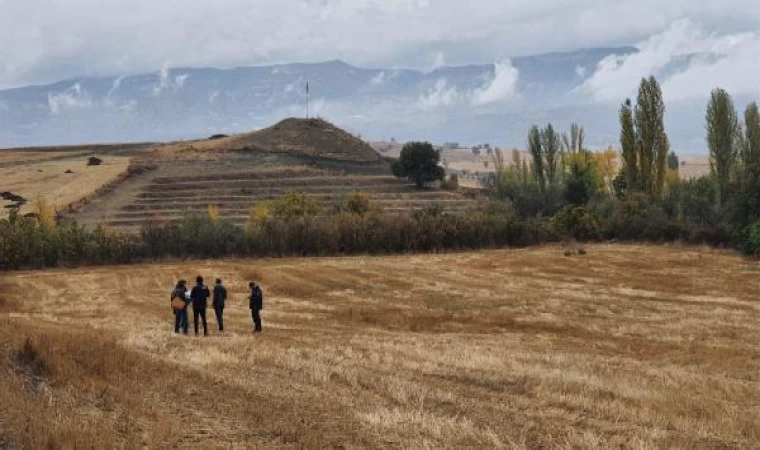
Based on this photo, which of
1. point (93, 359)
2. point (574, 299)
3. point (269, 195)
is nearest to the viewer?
point (93, 359)

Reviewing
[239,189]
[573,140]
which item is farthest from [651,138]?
[239,189]

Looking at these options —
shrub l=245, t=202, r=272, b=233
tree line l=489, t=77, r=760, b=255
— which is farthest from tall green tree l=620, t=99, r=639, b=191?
shrub l=245, t=202, r=272, b=233

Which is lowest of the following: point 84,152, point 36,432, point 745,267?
point 745,267

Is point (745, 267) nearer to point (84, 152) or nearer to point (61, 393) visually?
point (61, 393)

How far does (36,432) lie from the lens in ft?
35.2

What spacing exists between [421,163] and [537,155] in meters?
20.7

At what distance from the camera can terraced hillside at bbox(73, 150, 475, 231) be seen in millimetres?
107250

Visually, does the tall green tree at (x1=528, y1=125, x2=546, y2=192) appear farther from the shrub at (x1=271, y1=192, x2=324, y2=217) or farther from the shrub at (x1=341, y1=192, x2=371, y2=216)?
the shrub at (x1=271, y1=192, x2=324, y2=217)

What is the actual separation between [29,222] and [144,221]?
3028 centimetres

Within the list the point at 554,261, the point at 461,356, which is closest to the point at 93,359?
the point at 461,356

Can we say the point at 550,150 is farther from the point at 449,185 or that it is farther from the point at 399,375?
the point at 399,375

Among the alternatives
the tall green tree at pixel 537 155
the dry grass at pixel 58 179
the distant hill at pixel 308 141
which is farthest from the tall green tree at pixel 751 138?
the distant hill at pixel 308 141

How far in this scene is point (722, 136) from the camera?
82.5 meters

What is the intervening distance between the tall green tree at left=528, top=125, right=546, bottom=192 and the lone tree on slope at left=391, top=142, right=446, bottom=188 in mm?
16992
